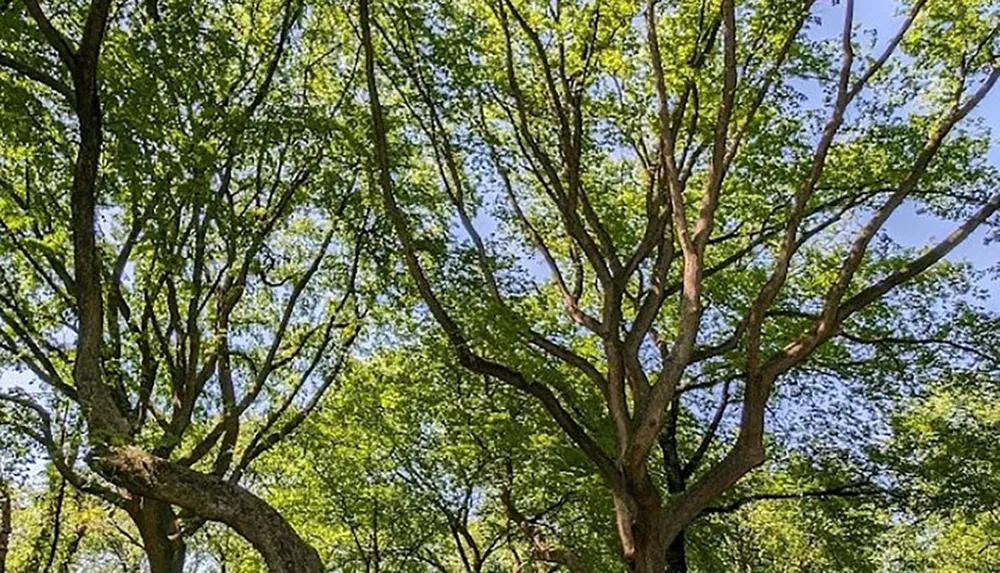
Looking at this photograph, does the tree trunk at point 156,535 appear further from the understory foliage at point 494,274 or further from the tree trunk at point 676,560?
the tree trunk at point 676,560

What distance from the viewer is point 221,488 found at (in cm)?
535

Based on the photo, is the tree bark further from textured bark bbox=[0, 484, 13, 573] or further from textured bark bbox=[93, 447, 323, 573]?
textured bark bbox=[0, 484, 13, 573]

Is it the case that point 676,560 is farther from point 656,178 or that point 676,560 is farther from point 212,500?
point 212,500

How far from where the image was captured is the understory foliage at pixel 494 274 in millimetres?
7770

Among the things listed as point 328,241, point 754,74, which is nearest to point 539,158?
point 754,74

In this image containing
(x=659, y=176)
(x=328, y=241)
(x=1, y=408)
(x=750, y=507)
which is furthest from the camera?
(x=750, y=507)

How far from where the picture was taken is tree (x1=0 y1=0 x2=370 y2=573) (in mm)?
5812

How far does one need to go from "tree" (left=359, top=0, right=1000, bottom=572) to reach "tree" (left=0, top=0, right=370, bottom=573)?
1.31 m

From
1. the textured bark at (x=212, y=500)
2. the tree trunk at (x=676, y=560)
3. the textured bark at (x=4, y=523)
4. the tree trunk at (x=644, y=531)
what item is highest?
the tree trunk at (x=676, y=560)

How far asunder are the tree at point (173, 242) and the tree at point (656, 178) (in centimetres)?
131

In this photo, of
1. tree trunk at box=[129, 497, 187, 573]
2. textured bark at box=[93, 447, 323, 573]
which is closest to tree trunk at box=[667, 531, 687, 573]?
tree trunk at box=[129, 497, 187, 573]

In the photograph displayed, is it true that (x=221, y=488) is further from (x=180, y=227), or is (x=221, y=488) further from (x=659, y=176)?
(x=659, y=176)

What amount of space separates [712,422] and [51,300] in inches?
364

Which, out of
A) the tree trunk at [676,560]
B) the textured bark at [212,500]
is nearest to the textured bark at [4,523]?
the textured bark at [212,500]
